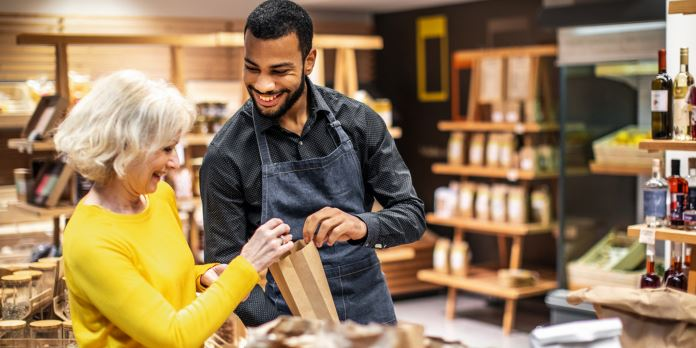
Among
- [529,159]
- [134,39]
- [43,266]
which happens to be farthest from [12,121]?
[43,266]

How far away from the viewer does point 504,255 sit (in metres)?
7.93

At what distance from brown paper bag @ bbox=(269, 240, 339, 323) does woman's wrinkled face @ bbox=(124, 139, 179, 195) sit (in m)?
0.37

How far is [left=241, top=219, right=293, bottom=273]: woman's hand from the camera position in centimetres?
Result: 217

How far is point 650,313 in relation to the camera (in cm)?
273

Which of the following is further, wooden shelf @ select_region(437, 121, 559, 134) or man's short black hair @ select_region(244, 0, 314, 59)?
wooden shelf @ select_region(437, 121, 559, 134)

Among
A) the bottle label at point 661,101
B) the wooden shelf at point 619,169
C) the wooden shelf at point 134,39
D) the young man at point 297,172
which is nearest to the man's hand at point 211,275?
the young man at point 297,172

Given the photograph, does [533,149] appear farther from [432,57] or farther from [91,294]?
[91,294]

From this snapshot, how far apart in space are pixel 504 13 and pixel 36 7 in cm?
391

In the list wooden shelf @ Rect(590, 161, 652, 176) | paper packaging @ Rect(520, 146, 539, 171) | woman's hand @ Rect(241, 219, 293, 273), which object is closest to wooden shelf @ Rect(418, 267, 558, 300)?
paper packaging @ Rect(520, 146, 539, 171)

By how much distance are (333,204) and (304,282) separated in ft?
1.33

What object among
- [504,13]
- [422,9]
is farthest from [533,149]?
[422,9]

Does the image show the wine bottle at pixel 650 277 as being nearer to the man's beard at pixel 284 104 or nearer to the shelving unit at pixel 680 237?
the shelving unit at pixel 680 237

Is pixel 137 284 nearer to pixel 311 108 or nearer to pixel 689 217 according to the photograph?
pixel 311 108

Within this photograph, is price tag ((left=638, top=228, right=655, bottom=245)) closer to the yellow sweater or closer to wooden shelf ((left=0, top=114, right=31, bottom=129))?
the yellow sweater
